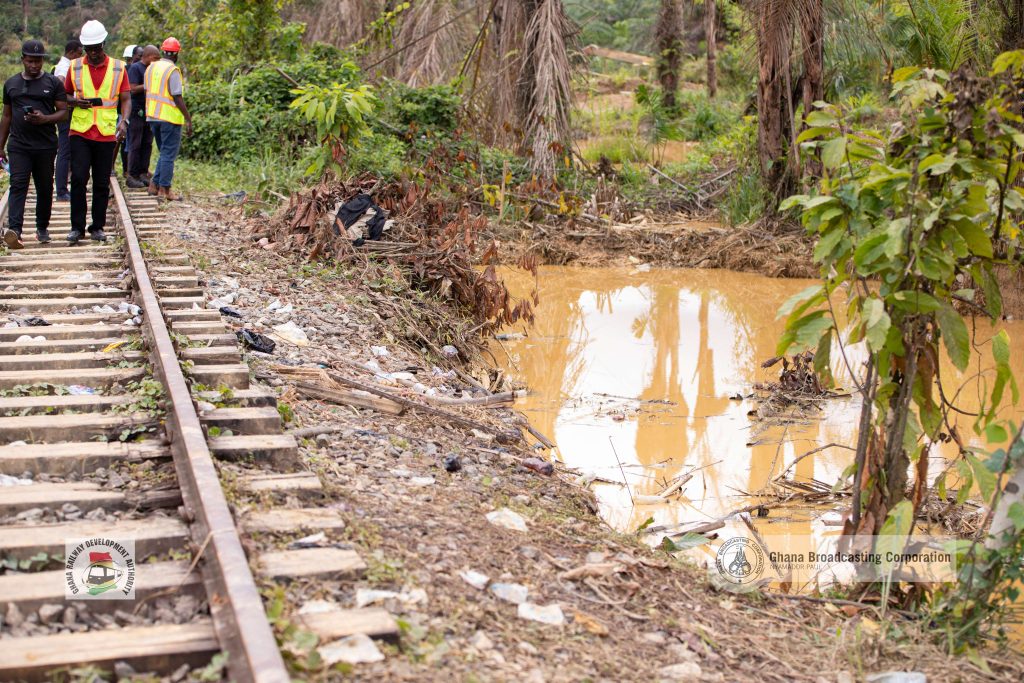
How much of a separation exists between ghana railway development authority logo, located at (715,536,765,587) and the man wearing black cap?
6377 mm

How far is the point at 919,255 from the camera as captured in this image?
14.2ft

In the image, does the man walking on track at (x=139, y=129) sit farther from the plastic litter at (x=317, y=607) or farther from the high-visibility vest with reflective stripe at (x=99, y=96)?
the plastic litter at (x=317, y=607)

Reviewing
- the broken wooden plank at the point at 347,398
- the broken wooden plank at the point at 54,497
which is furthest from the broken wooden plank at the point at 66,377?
the broken wooden plank at the point at 54,497

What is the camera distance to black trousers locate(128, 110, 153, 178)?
40.1 ft

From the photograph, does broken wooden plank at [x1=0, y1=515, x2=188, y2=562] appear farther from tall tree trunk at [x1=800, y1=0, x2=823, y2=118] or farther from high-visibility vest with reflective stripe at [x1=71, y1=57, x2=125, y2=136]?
tall tree trunk at [x1=800, y1=0, x2=823, y2=118]

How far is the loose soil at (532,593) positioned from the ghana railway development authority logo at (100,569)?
0.58 m

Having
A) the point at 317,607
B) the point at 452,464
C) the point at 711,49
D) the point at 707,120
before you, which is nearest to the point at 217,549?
the point at 317,607

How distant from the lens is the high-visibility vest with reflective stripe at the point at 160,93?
11430 mm

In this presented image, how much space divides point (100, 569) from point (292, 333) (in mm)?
3882

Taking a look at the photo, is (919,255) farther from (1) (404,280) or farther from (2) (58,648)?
(1) (404,280)

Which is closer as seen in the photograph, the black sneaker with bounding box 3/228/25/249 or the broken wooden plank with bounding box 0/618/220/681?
the broken wooden plank with bounding box 0/618/220/681

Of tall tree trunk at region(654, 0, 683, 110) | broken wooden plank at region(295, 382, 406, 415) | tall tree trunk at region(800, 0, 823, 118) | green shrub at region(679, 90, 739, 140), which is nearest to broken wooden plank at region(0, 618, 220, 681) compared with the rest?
broken wooden plank at region(295, 382, 406, 415)

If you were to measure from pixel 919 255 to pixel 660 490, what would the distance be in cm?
265

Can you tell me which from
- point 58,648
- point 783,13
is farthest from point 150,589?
point 783,13
